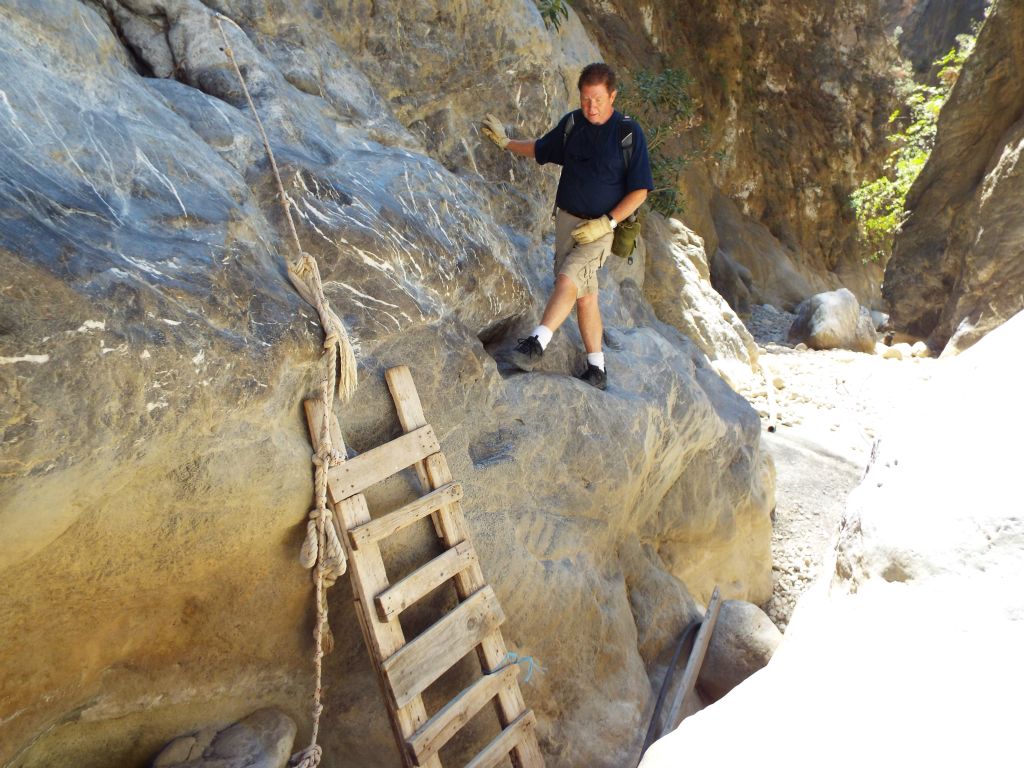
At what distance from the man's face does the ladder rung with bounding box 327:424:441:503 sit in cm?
197

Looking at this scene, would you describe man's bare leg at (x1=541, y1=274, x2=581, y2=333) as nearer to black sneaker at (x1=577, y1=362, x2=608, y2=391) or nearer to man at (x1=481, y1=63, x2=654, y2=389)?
man at (x1=481, y1=63, x2=654, y2=389)

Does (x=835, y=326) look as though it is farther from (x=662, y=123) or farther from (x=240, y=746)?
(x=240, y=746)

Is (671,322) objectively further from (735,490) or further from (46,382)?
(46,382)

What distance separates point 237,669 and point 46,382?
1.25 metres

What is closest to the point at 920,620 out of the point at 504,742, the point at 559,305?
the point at 504,742

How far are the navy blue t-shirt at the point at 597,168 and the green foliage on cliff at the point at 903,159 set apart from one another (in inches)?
405

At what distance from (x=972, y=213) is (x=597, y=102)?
9.09 meters

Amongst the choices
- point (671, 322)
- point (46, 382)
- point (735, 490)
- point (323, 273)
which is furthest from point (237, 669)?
point (671, 322)

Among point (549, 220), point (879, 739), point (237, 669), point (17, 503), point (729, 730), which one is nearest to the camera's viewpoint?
point (879, 739)

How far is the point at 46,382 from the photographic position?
1.78m

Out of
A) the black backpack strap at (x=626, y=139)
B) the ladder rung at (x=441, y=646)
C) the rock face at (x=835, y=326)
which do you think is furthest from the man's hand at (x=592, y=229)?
the rock face at (x=835, y=326)

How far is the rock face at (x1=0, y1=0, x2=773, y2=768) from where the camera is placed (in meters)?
1.94

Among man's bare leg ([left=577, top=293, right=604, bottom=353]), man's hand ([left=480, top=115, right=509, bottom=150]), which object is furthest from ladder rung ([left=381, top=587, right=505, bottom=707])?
man's hand ([left=480, top=115, right=509, bottom=150])

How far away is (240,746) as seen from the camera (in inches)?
93.7
